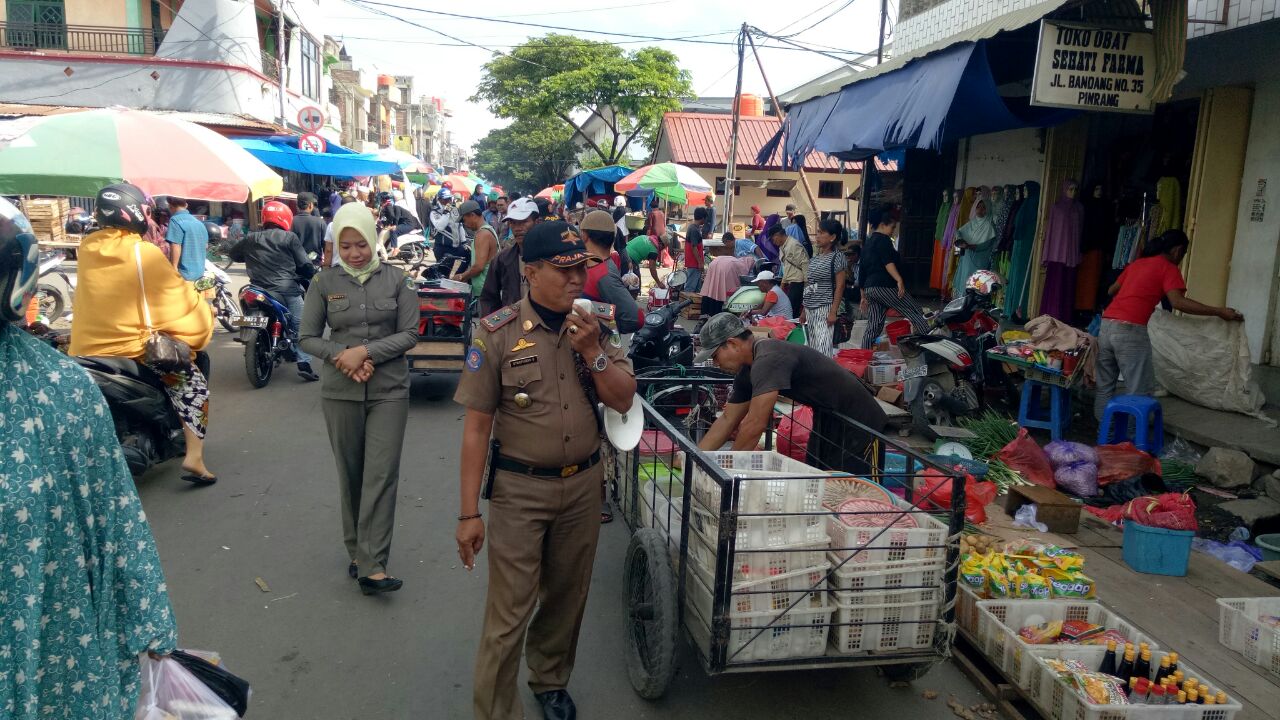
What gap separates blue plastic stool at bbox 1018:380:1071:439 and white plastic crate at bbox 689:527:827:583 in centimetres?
505

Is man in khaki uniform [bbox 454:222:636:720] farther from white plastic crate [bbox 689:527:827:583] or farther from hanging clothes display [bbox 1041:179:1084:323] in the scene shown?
hanging clothes display [bbox 1041:179:1084:323]

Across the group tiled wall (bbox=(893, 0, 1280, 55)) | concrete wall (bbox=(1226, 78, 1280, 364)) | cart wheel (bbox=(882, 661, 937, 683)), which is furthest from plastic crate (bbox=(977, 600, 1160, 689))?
tiled wall (bbox=(893, 0, 1280, 55))

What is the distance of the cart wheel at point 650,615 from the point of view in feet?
11.4

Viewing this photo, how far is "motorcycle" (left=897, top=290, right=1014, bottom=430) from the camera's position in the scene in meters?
8.20

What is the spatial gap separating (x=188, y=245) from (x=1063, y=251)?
9310 mm

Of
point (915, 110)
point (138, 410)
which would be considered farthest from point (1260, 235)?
point (138, 410)

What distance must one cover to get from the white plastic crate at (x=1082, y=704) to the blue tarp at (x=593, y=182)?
68.0 ft

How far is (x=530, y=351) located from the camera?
3158 millimetres

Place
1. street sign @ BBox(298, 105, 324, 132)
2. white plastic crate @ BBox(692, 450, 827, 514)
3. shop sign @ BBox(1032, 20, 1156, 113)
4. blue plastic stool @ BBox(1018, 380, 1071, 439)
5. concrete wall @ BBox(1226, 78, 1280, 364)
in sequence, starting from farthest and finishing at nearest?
street sign @ BBox(298, 105, 324, 132) < blue plastic stool @ BBox(1018, 380, 1071, 439) < concrete wall @ BBox(1226, 78, 1280, 364) < shop sign @ BBox(1032, 20, 1156, 113) < white plastic crate @ BBox(692, 450, 827, 514)

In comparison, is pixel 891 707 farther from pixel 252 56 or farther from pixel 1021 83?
pixel 252 56

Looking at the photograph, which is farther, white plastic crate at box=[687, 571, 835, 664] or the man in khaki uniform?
white plastic crate at box=[687, 571, 835, 664]

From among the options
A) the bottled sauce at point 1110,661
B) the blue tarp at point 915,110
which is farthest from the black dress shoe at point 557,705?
the blue tarp at point 915,110

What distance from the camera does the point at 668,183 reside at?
66.6ft

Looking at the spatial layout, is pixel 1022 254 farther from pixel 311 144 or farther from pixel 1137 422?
pixel 311 144
